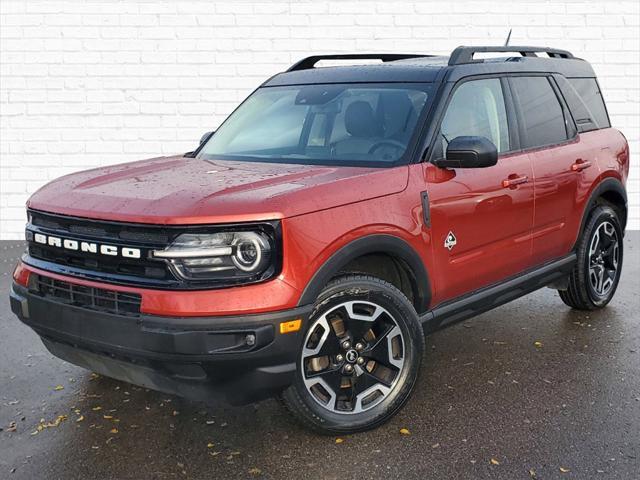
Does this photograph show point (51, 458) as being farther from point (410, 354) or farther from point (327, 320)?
point (410, 354)

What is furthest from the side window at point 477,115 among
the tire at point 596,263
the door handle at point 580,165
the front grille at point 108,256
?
the front grille at point 108,256

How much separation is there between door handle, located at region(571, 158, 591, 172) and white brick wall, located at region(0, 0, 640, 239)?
4.03 metres

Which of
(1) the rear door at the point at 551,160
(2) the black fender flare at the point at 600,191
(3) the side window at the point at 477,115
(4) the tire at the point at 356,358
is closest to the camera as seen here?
(4) the tire at the point at 356,358

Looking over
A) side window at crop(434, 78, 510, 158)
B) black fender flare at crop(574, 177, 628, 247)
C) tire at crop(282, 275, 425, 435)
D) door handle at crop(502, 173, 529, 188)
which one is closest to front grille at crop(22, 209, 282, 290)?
tire at crop(282, 275, 425, 435)

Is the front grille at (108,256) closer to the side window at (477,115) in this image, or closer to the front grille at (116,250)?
the front grille at (116,250)

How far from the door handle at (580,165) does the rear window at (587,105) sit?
11.2 inches

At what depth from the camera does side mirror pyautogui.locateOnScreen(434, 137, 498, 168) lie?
3895 mm

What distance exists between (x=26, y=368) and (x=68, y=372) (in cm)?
32

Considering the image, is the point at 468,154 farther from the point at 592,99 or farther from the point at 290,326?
the point at 592,99

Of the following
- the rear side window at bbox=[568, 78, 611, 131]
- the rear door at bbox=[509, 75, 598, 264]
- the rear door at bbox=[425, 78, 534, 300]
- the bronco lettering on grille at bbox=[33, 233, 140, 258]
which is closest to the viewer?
the bronco lettering on grille at bbox=[33, 233, 140, 258]

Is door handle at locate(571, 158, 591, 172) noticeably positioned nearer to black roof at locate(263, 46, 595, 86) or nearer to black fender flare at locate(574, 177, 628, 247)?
black fender flare at locate(574, 177, 628, 247)

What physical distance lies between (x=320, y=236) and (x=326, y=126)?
1225 mm

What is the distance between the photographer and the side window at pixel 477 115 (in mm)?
4223

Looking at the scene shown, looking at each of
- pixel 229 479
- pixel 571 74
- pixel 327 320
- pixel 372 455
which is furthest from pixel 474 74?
pixel 229 479
